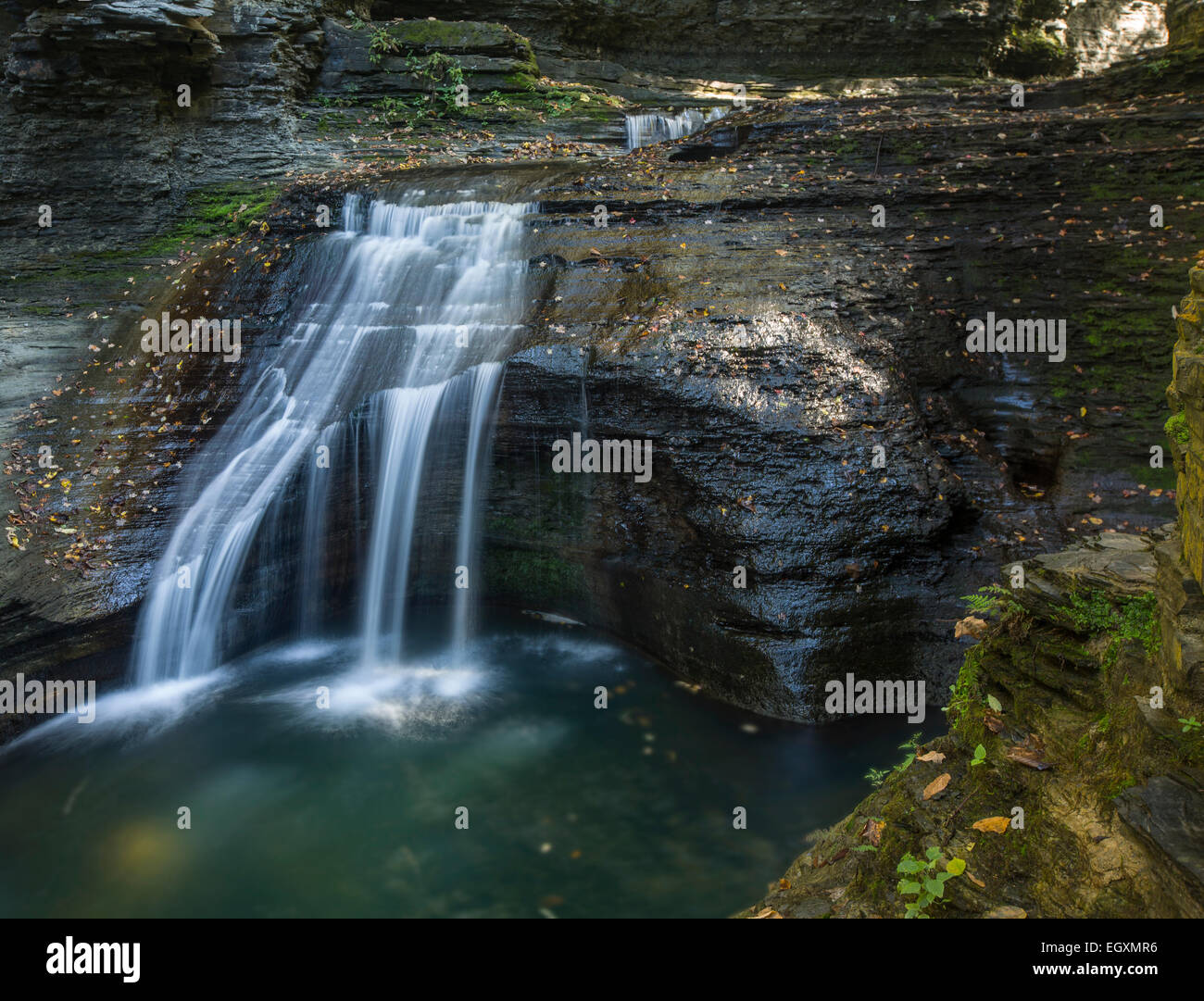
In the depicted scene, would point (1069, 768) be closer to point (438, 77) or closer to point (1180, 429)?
point (1180, 429)

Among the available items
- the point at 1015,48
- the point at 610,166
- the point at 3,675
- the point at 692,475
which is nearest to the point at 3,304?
the point at 3,675

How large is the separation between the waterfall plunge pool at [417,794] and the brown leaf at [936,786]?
2.10 meters

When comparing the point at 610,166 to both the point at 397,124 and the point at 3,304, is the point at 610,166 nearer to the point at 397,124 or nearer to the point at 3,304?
the point at 397,124

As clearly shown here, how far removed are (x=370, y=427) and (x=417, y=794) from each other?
4159mm

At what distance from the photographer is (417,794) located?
6.71 metres

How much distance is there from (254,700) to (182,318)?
5764mm

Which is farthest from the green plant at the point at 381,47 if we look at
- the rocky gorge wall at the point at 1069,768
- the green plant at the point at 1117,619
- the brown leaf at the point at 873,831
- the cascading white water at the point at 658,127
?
the brown leaf at the point at 873,831

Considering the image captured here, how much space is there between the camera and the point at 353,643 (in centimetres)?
892

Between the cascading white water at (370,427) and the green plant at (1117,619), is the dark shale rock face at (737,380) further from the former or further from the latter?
the green plant at (1117,619)

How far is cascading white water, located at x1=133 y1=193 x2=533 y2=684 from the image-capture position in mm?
8234

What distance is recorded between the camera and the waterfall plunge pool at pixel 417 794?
18.8 ft

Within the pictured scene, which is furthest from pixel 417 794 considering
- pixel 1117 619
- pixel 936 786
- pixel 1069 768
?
pixel 1117 619

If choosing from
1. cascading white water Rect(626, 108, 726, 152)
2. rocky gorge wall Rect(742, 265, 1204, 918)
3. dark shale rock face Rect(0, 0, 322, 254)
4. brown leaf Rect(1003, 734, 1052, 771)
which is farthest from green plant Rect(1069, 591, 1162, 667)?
dark shale rock face Rect(0, 0, 322, 254)

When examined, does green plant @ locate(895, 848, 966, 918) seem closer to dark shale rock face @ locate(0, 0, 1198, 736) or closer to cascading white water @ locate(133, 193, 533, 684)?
dark shale rock face @ locate(0, 0, 1198, 736)
